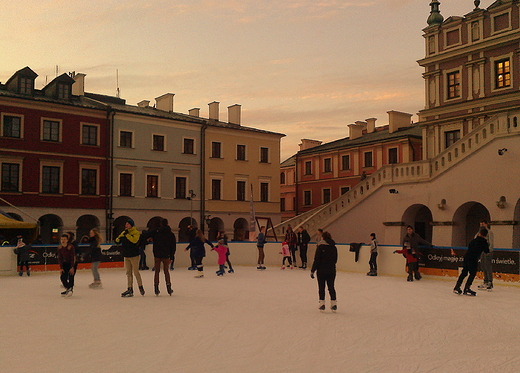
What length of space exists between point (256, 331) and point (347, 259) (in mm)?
16130

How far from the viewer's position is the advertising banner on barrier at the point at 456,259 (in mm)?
18969

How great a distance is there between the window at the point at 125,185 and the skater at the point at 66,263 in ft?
87.5

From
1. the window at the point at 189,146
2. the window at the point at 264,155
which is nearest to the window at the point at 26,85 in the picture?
the window at the point at 189,146

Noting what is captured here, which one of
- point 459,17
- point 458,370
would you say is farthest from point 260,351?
point 459,17

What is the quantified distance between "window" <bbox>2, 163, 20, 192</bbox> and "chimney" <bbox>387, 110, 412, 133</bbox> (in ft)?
107

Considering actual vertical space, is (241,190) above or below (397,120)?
below

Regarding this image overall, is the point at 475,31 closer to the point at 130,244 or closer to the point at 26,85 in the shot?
the point at 130,244

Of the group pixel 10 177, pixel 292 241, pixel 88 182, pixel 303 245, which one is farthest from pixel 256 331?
pixel 88 182

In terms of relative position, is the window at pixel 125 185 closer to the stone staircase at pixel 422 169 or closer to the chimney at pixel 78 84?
the chimney at pixel 78 84

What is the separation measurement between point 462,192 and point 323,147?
30.4 meters

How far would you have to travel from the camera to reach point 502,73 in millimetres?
32625

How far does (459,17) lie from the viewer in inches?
1379

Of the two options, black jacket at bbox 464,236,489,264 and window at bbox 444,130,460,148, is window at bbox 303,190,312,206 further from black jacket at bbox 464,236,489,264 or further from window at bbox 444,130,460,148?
black jacket at bbox 464,236,489,264

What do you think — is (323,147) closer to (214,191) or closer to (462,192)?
(214,191)
